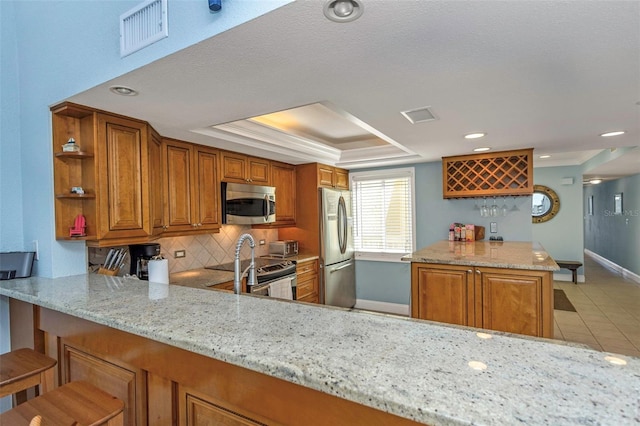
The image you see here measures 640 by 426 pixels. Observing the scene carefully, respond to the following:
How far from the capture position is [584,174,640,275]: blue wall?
→ 20.4 feet

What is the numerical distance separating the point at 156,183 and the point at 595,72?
2.86 meters

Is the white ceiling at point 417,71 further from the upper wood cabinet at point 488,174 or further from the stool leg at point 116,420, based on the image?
the stool leg at point 116,420

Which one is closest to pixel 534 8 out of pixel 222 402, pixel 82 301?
pixel 222 402

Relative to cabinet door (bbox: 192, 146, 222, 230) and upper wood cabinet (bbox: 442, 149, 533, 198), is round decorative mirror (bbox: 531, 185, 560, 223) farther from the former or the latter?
cabinet door (bbox: 192, 146, 222, 230)

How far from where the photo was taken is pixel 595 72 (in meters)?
1.57

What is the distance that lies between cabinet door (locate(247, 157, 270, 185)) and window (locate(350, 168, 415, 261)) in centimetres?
160

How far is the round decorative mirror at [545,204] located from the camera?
6.46 metres

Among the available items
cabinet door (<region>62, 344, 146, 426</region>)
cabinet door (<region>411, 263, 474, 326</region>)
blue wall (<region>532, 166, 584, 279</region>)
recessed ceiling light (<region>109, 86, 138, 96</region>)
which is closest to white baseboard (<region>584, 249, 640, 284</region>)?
blue wall (<region>532, 166, 584, 279</region>)

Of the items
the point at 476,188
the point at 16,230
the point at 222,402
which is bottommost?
the point at 222,402

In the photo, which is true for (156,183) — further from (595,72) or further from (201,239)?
(595,72)

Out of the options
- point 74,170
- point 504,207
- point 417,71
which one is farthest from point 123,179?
point 504,207

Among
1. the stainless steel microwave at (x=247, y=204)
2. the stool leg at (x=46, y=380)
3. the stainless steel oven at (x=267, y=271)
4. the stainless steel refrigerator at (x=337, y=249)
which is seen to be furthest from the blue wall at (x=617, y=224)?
the stool leg at (x=46, y=380)

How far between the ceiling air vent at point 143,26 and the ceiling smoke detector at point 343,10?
734mm

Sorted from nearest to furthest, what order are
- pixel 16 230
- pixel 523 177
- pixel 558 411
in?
pixel 558 411, pixel 16 230, pixel 523 177
